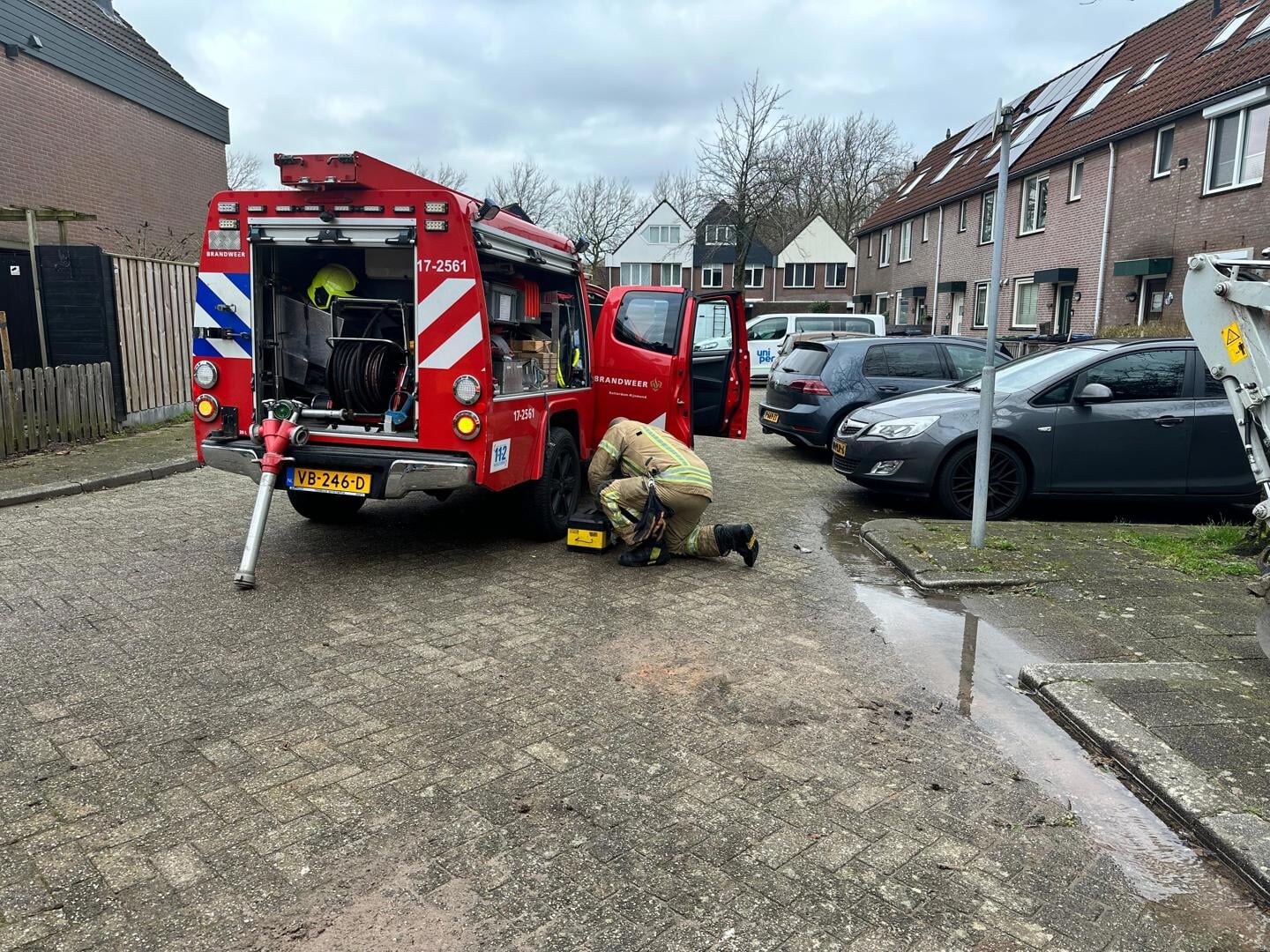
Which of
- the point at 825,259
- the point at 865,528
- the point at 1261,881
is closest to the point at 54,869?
the point at 1261,881

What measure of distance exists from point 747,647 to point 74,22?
20526 millimetres

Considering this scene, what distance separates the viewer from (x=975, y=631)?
4.91m

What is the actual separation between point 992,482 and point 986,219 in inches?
885

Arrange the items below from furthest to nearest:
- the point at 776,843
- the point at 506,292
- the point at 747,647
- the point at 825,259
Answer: the point at 825,259 → the point at 506,292 → the point at 747,647 → the point at 776,843

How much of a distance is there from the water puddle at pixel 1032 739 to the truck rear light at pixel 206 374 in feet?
14.4

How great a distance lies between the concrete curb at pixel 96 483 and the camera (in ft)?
24.3

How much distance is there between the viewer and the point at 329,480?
5.47 metres

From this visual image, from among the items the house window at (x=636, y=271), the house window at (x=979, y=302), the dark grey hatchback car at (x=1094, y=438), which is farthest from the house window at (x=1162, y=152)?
the house window at (x=636, y=271)

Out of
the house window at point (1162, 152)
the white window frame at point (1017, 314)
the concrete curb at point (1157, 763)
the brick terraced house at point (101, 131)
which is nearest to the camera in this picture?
the concrete curb at point (1157, 763)

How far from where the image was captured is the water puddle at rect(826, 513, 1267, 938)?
268cm

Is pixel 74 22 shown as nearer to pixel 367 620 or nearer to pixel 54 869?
pixel 367 620

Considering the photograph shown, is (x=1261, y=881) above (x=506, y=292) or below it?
below

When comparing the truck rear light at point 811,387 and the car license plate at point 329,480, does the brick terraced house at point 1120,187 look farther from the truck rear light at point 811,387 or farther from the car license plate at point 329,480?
the car license plate at point 329,480

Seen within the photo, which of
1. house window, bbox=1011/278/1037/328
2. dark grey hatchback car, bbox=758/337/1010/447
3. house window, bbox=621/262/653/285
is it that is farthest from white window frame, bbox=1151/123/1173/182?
house window, bbox=621/262/653/285
